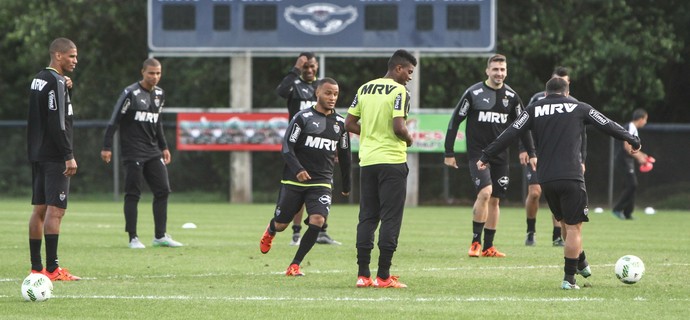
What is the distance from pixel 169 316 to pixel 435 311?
1.88m

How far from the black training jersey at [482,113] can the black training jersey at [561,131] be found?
3.42 m

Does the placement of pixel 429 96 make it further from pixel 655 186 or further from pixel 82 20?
pixel 82 20

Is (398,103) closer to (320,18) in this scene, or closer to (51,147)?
(51,147)

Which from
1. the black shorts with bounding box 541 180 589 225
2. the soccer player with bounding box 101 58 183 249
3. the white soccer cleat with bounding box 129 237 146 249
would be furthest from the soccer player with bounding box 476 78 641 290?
the white soccer cleat with bounding box 129 237 146 249

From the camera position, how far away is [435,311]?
9203mm

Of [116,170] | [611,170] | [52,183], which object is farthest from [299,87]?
[116,170]

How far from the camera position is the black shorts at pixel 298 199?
12469 mm

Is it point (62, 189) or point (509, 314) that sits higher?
point (62, 189)

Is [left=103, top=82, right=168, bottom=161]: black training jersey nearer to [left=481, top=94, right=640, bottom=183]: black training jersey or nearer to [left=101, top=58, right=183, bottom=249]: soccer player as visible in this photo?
[left=101, top=58, right=183, bottom=249]: soccer player

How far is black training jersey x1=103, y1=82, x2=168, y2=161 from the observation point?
15.5m

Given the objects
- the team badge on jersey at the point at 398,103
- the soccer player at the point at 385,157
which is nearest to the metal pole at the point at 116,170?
the soccer player at the point at 385,157

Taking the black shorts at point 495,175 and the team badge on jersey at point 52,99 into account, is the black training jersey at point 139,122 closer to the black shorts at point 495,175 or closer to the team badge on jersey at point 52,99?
the black shorts at point 495,175

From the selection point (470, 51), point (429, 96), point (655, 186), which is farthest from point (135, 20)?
point (655, 186)

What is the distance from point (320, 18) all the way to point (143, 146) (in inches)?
536
